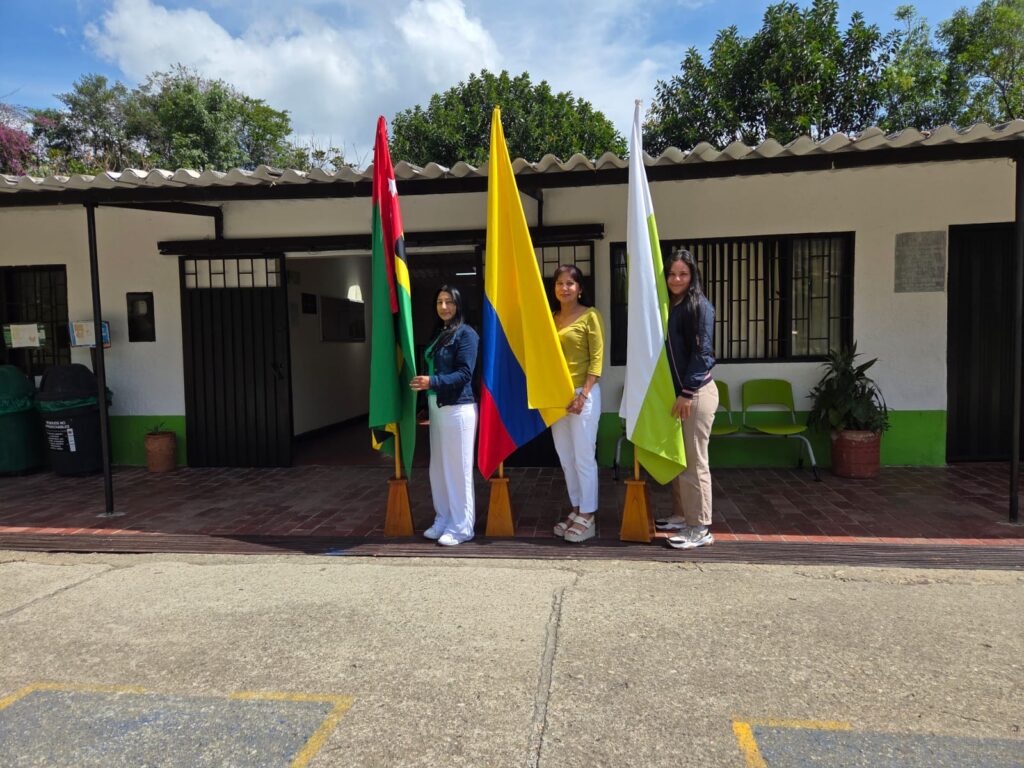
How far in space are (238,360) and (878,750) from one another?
273 inches

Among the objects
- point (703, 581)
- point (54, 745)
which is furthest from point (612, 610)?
point (54, 745)

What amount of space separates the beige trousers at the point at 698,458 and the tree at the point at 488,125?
13501 millimetres

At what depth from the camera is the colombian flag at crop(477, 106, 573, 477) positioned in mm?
4555

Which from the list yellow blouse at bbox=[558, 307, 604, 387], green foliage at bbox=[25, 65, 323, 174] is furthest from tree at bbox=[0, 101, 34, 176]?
yellow blouse at bbox=[558, 307, 604, 387]

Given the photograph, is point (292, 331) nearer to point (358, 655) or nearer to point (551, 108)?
point (358, 655)

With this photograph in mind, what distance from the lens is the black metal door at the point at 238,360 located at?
7531 mm

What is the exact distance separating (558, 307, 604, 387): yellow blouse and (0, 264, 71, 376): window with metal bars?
6434 millimetres

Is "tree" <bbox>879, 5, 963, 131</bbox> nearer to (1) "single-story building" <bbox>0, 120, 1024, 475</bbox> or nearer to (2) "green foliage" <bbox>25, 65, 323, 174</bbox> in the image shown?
(1) "single-story building" <bbox>0, 120, 1024, 475</bbox>

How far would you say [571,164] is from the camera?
507 cm

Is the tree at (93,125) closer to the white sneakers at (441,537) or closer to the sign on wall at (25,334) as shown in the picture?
the sign on wall at (25,334)

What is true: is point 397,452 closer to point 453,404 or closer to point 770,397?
point 453,404

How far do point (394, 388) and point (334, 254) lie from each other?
128 inches

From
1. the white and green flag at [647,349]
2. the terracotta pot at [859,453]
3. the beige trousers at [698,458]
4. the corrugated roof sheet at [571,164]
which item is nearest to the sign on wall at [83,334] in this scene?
the corrugated roof sheet at [571,164]

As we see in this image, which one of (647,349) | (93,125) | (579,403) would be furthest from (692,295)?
(93,125)
